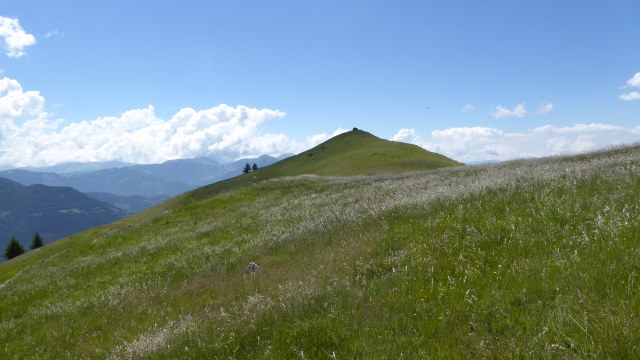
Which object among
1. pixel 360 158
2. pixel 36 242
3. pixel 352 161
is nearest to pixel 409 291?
pixel 352 161

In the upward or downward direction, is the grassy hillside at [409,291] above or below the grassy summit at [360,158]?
below

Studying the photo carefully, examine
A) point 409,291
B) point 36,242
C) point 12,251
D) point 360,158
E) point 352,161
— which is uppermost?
point 360,158

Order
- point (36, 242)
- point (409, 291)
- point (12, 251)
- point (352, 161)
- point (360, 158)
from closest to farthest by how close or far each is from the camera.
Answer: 1. point (409, 291)
2. point (352, 161)
3. point (360, 158)
4. point (12, 251)
5. point (36, 242)

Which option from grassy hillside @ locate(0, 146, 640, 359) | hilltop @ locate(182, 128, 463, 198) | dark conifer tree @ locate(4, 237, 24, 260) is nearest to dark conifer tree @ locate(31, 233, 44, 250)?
dark conifer tree @ locate(4, 237, 24, 260)

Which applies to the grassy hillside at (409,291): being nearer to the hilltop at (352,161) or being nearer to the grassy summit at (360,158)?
the hilltop at (352,161)

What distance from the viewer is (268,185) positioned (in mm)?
45812

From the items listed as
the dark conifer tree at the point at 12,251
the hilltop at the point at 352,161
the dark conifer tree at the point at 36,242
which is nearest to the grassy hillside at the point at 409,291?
the hilltop at the point at 352,161

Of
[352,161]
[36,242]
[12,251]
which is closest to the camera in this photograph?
[352,161]

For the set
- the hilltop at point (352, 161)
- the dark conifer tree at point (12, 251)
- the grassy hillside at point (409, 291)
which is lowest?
the dark conifer tree at point (12, 251)

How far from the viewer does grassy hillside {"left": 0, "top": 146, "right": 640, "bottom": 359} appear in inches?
181

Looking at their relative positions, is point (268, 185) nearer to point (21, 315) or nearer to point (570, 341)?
point (21, 315)

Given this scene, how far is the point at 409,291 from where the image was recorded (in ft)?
20.8

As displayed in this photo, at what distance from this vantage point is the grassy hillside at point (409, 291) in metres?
4.60

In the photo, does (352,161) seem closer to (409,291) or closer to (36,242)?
(409,291)
